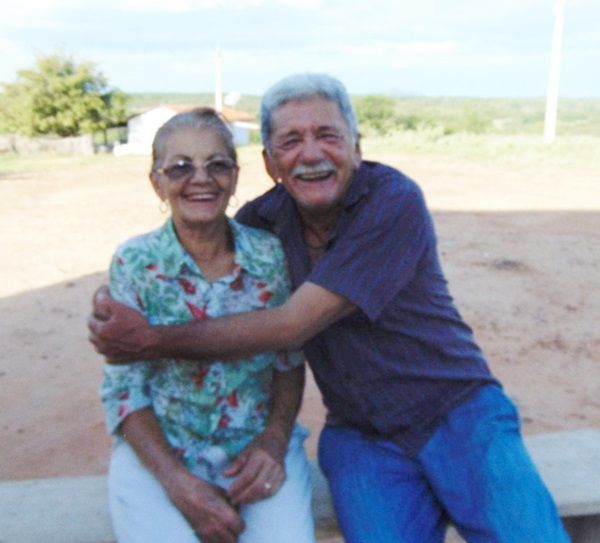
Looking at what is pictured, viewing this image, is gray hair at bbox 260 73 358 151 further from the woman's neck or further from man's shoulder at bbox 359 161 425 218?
the woman's neck

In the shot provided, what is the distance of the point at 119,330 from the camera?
79.3 inches

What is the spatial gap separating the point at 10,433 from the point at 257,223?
9.44 feet

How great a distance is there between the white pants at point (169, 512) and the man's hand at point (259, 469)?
0.04m

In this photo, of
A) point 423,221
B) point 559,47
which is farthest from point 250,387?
point 559,47

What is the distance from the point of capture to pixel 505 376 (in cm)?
557

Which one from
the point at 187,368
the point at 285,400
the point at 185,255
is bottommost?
the point at 285,400

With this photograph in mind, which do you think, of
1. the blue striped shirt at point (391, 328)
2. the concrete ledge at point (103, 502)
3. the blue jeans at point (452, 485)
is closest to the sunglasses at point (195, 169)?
the blue striped shirt at point (391, 328)

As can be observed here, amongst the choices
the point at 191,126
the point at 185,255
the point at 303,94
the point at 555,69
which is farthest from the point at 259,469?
the point at 555,69

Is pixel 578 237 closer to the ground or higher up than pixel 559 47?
closer to the ground

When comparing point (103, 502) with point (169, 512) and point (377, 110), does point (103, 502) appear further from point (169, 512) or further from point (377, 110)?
point (377, 110)

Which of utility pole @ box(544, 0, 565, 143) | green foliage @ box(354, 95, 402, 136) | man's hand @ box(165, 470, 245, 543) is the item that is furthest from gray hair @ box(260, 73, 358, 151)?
green foliage @ box(354, 95, 402, 136)

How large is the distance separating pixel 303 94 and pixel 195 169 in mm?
393

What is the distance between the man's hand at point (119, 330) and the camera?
79.4 inches

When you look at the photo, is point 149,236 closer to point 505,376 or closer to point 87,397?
point 87,397
